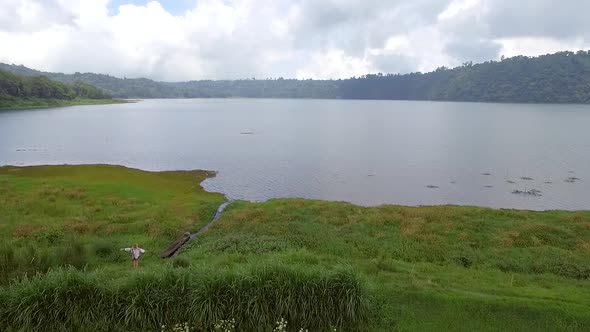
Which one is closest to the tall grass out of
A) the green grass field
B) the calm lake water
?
the green grass field

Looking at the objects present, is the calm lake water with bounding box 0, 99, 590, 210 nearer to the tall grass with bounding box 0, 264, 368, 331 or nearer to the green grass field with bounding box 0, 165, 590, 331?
the green grass field with bounding box 0, 165, 590, 331

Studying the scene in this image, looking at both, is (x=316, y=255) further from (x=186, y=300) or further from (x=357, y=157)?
(x=357, y=157)

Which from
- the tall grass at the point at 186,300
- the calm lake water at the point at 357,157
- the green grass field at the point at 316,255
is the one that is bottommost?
the calm lake water at the point at 357,157

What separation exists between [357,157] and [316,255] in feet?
195

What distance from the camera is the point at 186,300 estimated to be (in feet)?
53.8

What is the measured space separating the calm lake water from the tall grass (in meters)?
35.7

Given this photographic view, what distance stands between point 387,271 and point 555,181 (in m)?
52.0

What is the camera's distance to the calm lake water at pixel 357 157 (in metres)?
56.4

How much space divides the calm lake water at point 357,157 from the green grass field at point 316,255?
47.0 ft

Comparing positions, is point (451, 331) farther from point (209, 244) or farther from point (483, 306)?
point (209, 244)

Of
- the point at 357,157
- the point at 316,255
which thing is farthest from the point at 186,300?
the point at 357,157

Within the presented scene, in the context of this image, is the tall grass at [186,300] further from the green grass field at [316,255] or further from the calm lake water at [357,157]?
the calm lake water at [357,157]

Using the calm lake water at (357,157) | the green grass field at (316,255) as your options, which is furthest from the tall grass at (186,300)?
→ the calm lake water at (357,157)

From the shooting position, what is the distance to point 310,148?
96.2 m
